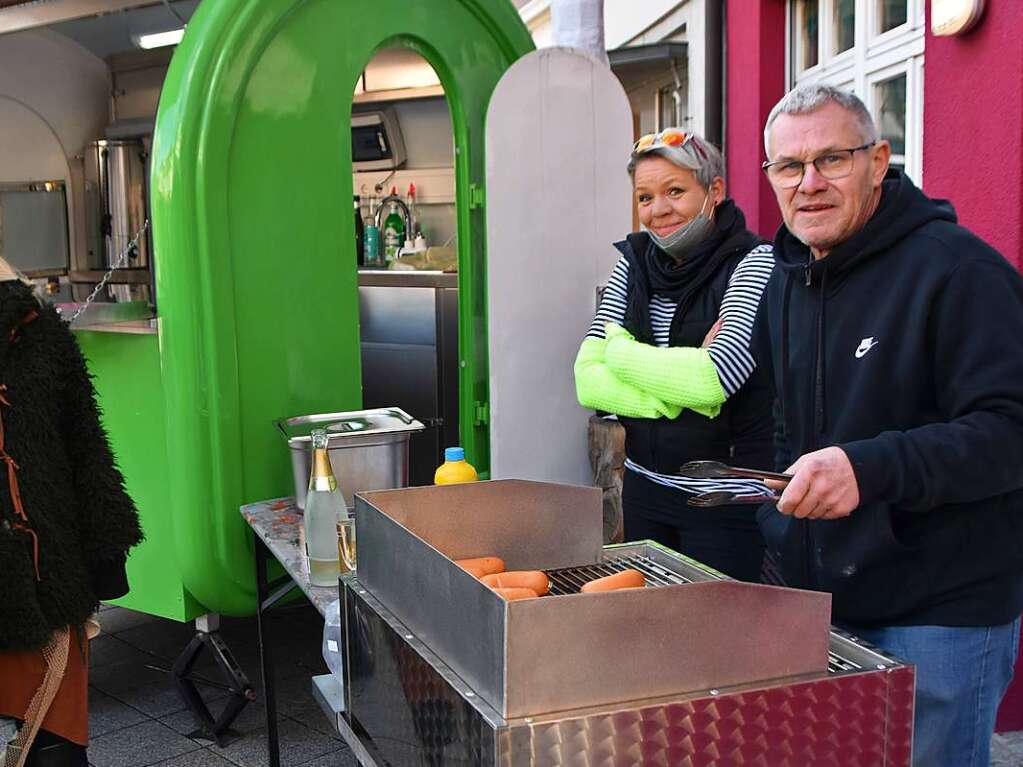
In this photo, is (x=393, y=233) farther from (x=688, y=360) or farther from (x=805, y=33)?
(x=688, y=360)

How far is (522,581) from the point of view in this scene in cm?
158

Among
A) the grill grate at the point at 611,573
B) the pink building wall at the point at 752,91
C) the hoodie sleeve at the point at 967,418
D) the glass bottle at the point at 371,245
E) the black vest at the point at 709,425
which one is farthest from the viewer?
the glass bottle at the point at 371,245

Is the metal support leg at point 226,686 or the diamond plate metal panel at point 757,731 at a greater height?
the diamond plate metal panel at point 757,731

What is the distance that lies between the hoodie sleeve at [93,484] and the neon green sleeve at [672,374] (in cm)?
123

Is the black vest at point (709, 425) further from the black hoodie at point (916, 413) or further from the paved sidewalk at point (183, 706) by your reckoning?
the paved sidewalk at point (183, 706)

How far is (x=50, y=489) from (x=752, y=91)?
4441mm

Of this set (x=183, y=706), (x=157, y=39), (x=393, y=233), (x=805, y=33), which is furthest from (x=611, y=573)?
(x=157, y=39)

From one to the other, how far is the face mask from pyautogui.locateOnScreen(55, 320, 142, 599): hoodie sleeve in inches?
55.7

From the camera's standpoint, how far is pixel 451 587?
1412 mm

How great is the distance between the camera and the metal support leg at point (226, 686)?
12.3 ft

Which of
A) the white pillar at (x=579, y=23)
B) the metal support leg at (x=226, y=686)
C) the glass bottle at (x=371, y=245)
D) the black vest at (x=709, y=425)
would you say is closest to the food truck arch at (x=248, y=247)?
the metal support leg at (x=226, y=686)

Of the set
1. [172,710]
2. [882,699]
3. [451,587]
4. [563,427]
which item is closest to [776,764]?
[882,699]

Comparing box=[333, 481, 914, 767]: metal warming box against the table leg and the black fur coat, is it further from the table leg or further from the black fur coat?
the table leg

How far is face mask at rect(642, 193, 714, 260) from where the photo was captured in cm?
274
